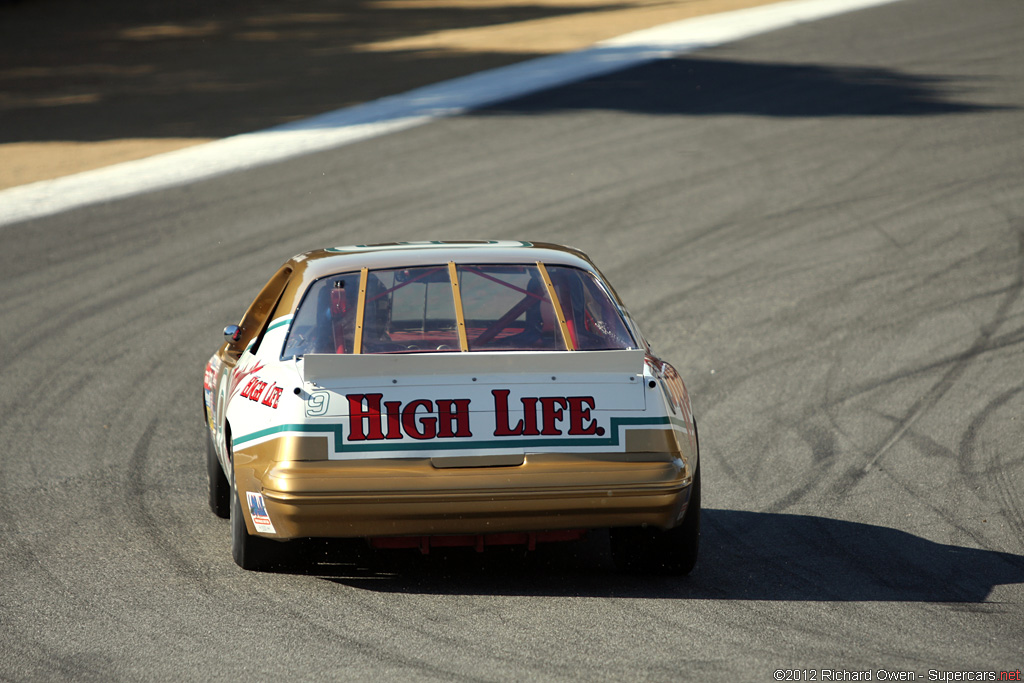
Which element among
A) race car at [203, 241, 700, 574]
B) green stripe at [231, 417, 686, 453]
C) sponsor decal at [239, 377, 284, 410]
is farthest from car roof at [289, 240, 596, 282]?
green stripe at [231, 417, 686, 453]

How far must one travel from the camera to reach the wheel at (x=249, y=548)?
17.5 ft

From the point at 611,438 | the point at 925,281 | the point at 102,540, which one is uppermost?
the point at 611,438

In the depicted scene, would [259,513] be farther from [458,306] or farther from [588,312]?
[588,312]

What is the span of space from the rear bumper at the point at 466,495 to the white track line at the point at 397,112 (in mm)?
10567

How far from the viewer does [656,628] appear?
480 cm

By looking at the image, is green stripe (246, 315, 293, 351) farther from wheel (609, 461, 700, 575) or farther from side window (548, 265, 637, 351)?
wheel (609, 461, 700, 575)

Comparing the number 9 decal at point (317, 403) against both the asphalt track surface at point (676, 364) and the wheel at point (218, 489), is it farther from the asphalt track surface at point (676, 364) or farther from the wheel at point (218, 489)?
the wheel at point (218, 489)

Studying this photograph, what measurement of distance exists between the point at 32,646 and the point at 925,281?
919 cm

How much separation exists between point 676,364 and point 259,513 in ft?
17.2

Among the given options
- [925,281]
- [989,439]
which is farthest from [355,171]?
[989,439]

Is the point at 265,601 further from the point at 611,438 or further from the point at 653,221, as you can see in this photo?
the point at 653,221

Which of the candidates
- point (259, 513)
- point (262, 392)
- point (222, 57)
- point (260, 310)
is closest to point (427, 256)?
point (262, 392)

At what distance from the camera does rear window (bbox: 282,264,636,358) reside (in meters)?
5.48

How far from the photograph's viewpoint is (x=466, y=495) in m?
4.86
